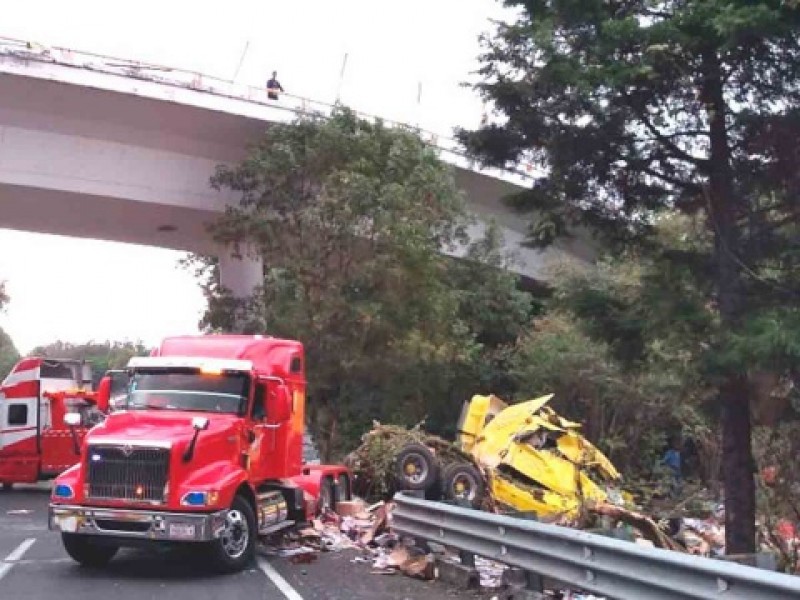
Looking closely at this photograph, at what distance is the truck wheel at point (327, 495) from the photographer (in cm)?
1628

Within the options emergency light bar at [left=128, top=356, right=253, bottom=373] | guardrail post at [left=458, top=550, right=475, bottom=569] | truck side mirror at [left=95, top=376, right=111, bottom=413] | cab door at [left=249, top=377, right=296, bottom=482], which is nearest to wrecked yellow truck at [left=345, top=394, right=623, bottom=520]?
cab door at [left=249, top=377, right=296, bottom=482]

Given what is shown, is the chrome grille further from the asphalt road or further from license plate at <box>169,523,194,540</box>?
the asphalt road

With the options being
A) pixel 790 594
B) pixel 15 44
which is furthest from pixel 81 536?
pixel 15 44

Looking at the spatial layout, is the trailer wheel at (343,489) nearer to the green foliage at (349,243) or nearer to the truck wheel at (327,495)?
the truck wheel at (327,495)

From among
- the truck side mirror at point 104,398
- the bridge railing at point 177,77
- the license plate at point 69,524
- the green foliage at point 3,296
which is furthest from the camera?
the green foliage at point 3,296

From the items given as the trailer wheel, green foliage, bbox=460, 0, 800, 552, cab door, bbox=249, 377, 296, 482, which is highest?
green foliage, bbox=460, 0, 800, 552

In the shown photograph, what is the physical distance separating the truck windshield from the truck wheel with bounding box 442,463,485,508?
5.77m

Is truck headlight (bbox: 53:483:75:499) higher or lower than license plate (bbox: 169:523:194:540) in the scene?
higher

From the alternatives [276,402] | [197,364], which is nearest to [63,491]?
[197,364]

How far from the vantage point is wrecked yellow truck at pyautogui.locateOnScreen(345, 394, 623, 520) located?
58.0ft

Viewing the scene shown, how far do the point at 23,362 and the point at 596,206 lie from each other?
16.6m

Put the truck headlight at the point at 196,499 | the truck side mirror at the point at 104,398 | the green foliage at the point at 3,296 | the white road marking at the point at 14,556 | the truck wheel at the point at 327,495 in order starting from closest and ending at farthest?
the truck headlight at the point at 196,499, the white road marking at the point at 14,556, the truck side mirror at the point at 104,398, the truck wheel at the point at 327,495, the green foliage at the point at 3,296

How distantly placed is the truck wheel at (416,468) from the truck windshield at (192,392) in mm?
5832

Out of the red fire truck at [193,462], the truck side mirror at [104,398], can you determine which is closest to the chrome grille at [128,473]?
the red fire truck at [193,462]
